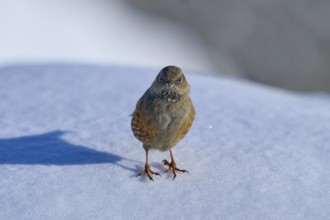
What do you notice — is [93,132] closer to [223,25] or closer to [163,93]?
[163,93]

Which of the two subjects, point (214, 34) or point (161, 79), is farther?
point (214, 34)

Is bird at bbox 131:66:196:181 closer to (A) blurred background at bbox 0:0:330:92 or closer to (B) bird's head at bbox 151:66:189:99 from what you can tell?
(B) bird's head at bbox 151:66:189:99

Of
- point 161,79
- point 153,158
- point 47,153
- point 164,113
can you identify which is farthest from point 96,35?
point 164,113

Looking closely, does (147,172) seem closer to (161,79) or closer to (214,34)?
(161,79)

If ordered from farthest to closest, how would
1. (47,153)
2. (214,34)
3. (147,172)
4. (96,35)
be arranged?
(214,34), (96,35), (47,153), (147,172)

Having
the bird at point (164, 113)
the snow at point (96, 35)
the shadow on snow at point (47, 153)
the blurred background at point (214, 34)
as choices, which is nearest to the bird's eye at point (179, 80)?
the bird at point (164, 113)

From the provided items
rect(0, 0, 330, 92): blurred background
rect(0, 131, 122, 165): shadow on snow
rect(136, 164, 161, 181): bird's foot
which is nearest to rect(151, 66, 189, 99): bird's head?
rect(136, 164, 161, 181): bird's foot

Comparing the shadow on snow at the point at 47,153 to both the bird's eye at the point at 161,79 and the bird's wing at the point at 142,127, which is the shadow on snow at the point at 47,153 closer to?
the bird's wing at the point at 142,127
